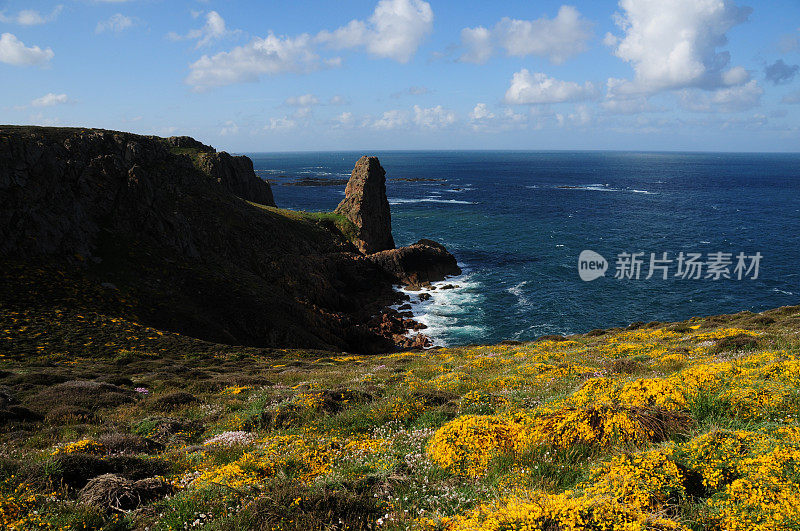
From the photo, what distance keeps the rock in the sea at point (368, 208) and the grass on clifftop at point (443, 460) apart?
70889 mm

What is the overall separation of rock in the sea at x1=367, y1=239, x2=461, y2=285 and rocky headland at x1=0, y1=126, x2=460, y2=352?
10.8 inches

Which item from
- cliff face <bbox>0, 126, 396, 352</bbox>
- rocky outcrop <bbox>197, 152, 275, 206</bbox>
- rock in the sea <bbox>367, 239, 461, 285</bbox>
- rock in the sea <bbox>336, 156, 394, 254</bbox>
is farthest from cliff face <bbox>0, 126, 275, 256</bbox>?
rock in the sea <bbox>367, 239, 461, 285</bbox>

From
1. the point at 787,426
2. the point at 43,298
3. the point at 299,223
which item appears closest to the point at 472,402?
the point at 787,426

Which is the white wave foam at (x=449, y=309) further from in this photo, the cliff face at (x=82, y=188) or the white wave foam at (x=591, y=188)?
the white wave foam at (x=591, y=188)

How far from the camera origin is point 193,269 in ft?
140

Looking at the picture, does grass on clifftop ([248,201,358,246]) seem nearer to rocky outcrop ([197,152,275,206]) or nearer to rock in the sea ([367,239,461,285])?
rocky outcrop ([197,152,275,206])

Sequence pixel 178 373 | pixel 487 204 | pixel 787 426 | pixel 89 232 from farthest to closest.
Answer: pixel 487 204
pixel 89 232
pixel 178 373
pixel 787 426

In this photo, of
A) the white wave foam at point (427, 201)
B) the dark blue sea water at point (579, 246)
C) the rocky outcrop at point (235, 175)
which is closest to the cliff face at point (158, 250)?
the rocky outcrop at point (235, 175)

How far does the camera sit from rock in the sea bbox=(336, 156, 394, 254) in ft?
278

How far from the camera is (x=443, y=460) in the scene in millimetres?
7352

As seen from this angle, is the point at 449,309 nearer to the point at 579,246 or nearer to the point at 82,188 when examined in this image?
the point at 579,246

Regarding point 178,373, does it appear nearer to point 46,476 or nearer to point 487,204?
point 46,476

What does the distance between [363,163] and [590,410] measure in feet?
298

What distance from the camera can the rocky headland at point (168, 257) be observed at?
33.6 meters
